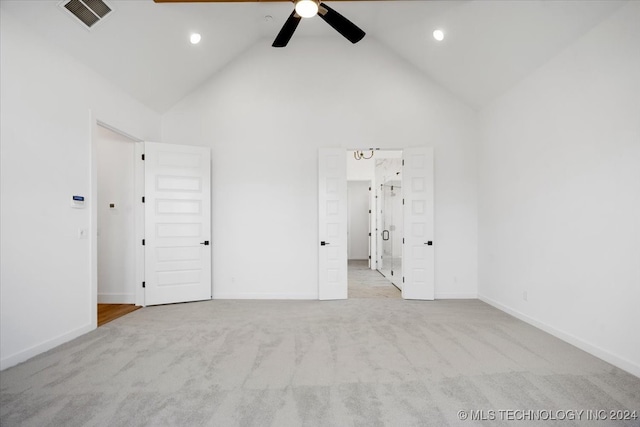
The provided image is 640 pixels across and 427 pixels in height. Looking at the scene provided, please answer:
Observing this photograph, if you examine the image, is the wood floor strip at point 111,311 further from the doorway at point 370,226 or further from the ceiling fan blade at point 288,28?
the ceiling fan blade at point 288,28

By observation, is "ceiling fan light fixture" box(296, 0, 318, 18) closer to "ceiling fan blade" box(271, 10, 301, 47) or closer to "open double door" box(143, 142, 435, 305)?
"ceiling fan blade" box(271, 10, 301, 47)

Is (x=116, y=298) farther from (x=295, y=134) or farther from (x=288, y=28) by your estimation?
(x=288, y=28)

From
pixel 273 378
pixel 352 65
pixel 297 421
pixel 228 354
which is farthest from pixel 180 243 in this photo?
pixel 352 65

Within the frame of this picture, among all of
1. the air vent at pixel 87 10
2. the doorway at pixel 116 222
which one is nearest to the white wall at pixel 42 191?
the air vent at pixel 87 10

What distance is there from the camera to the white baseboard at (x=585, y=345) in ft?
8.15

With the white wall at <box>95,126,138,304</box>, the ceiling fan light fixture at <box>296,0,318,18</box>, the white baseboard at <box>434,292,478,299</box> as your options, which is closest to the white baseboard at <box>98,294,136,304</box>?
the white wall at <box>95,126,138,304</box>

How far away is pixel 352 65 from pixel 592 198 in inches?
150

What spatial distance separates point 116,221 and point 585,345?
244 inches

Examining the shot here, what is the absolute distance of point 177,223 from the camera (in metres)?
4.61

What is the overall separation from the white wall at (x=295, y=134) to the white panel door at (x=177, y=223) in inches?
9.1

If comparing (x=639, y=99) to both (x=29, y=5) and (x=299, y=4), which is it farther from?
(x=29, y=5)

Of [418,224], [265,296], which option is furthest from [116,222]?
[418,224]

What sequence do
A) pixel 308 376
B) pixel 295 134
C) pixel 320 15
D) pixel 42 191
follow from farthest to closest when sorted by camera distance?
1. pixel 295 134
2. pixel 42 191
3. pixel 320 15
4. pixel 308 376

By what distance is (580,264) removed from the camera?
3.00 m
